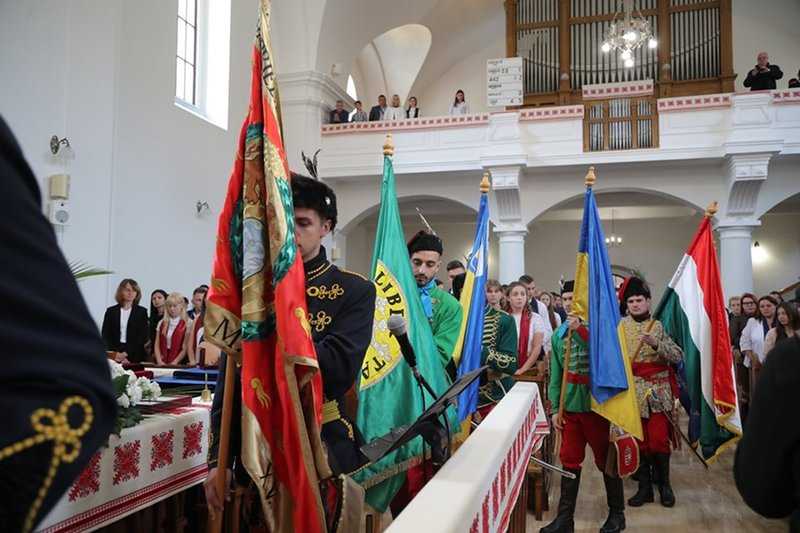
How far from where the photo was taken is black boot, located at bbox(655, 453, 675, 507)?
16.4ft

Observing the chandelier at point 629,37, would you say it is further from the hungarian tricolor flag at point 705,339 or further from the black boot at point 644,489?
the black boot at point 644,489

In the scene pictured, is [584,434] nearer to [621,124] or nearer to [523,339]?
[523,339]

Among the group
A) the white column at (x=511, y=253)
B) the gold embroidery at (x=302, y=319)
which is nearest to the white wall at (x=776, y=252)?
the white column at (x=511, y=253)

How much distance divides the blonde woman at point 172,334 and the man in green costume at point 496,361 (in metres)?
3.54

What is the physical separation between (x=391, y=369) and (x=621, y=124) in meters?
10.4

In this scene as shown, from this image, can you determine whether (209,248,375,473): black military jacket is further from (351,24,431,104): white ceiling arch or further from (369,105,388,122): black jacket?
(351,24,431,104): white ceiling arch

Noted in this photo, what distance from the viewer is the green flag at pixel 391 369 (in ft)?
8.14

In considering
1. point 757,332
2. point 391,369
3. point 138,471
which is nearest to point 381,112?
point 757,332

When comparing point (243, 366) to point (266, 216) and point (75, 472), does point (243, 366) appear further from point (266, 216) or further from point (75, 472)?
point (75, 472)

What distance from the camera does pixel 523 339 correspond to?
6.32 metres

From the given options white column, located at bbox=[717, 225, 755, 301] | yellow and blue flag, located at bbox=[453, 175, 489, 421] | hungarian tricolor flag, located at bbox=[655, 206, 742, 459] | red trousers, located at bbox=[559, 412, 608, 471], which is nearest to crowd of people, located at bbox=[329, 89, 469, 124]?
white column, located at bbox=[717, 225, 755, 301]

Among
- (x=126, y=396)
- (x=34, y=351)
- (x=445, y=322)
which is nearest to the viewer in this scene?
(x=34, y=351)

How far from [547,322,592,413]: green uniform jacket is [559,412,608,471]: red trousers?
89 mm

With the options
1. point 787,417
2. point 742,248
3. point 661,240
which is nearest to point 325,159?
point 742,248
